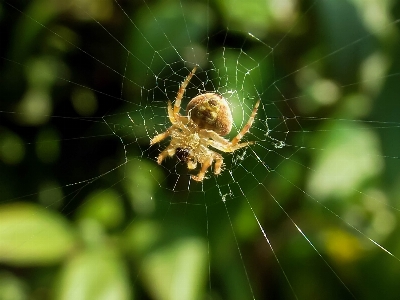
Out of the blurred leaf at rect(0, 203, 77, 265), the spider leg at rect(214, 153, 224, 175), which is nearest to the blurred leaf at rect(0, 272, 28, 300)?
the blurred leaf at rect(0, 203, 77, 265)

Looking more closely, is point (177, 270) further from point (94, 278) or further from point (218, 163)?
point (218, 163)

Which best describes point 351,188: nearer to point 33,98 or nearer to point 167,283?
point 167,283

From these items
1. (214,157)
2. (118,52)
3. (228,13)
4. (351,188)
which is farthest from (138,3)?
(351,188)

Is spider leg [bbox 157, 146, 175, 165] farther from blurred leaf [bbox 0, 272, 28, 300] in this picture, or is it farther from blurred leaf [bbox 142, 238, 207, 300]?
blurred leaf [bbox 0, 272, 28, 300]

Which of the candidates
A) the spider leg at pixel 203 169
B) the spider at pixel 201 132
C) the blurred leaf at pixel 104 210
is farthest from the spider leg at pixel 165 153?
the blurred leaf at pixel 104 210

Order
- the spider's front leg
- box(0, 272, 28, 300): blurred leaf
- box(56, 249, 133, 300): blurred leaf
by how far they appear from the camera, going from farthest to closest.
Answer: the spider's front leg < box(0, 272, 28, 300): blurred leaf < box(56, 249, 133, 300): blurred leaf

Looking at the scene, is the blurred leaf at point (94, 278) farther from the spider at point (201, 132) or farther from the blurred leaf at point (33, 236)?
the spider at point (201, 132)
